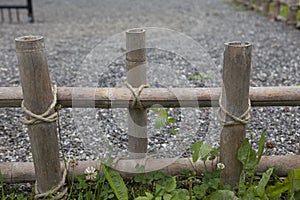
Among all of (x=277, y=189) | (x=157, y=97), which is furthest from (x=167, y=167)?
(x=277, y=189)

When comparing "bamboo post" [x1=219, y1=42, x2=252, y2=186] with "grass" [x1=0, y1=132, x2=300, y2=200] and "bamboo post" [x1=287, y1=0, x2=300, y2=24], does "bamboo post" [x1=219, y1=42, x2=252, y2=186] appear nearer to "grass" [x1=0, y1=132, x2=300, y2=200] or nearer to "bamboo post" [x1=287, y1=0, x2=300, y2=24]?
"grass" [x1=0, y1=132, x2=300, y2=200]

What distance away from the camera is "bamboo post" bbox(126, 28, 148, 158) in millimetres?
1589

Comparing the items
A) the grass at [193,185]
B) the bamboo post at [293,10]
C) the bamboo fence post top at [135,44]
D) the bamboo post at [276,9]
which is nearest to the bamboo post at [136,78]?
the bamboo fence post top at [135,44]

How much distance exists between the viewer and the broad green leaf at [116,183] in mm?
1526

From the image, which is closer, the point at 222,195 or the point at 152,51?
the point at 222,195

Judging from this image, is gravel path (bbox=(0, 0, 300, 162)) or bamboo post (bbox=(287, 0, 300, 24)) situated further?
bamboo post (bbox=(287, 0, 300, 24))

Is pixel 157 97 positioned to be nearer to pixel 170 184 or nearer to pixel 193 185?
pixel 170 184

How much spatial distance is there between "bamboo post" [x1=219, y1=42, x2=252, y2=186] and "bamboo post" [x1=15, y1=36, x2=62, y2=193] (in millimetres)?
714

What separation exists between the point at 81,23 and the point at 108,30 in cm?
97

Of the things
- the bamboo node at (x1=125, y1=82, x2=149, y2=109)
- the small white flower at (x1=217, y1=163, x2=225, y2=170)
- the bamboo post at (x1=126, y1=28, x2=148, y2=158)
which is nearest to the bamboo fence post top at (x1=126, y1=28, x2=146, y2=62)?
the bamboo post at (x1=126, y1=28, x2=148, y2=158)

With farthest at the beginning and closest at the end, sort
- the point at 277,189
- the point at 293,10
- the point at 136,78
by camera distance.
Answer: the point at 293,10 < the point at 136,78 < the point at 277,189

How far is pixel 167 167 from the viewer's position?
68.4 inches

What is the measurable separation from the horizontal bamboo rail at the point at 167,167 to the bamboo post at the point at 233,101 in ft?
0.32

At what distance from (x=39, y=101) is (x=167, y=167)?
64cm
